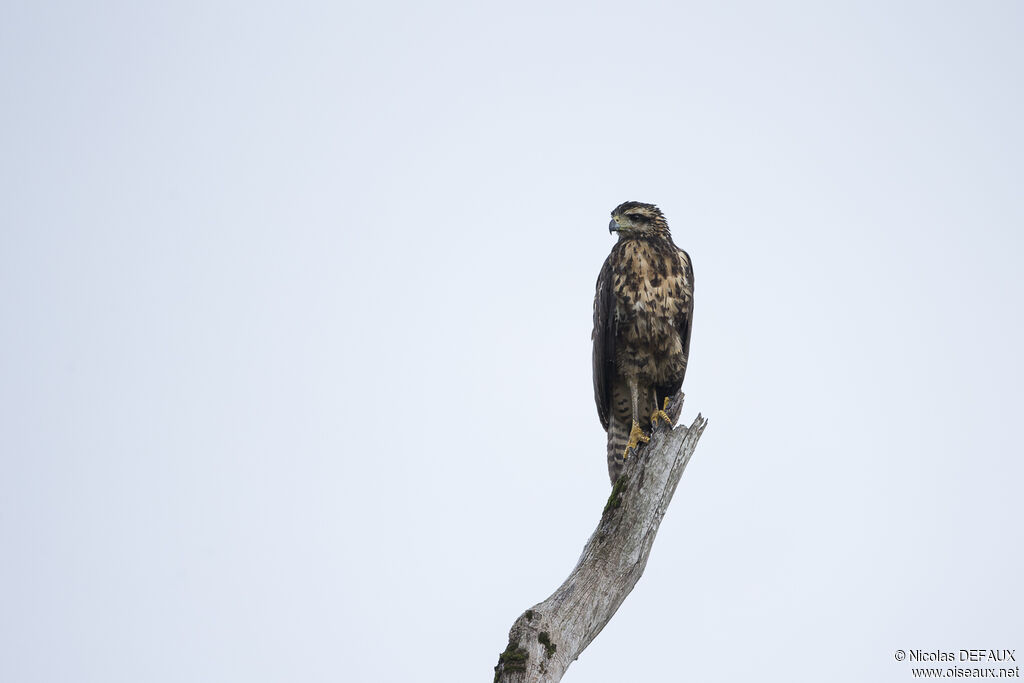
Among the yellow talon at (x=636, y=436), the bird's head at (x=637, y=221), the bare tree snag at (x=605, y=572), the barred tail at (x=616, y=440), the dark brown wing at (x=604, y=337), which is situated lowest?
the bare tree snag at (x=605, y=572)

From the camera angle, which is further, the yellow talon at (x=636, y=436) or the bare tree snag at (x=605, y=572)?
the yellow talon at (x=636, y=436)

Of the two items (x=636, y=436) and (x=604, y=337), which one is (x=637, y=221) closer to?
(x=604, y=337)

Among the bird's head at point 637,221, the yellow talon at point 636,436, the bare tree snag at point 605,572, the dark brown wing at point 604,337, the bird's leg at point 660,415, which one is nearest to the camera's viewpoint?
the bare tree snag at point 605,572

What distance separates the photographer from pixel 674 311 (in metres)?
8.81

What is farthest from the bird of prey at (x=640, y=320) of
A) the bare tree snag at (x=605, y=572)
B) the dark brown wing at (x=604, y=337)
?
the bare tree snag at (x=605, y=572)

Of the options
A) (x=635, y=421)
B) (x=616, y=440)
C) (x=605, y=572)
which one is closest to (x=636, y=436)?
(x=635, y=421)

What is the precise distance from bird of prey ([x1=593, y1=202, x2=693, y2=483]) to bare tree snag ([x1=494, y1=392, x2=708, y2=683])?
2.35 metres

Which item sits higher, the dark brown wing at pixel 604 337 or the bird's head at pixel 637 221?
the bird's head at pixel 637 221

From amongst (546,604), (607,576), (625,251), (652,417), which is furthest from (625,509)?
(625,251)

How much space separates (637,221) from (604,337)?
120 cm

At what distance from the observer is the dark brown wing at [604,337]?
895 cm

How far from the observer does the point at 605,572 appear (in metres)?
5.62

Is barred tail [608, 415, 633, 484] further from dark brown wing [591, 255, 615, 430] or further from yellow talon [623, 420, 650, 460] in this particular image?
yellow talon [623, 420, 650, 460]

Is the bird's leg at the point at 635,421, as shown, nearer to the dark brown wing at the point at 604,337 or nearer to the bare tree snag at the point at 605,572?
the dark brown wing at the point at 604,337
